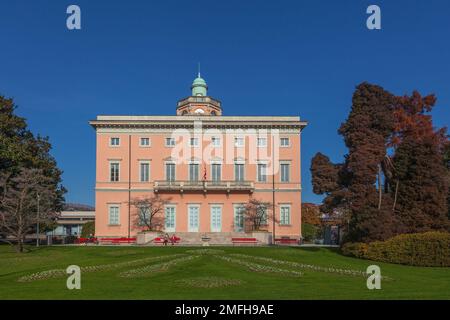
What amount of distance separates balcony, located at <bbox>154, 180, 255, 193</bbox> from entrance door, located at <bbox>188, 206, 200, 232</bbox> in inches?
67.0

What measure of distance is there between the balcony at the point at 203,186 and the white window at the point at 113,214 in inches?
153

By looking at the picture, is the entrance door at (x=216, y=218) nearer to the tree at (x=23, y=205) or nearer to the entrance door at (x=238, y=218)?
the entrance door at (x=238, y=218)

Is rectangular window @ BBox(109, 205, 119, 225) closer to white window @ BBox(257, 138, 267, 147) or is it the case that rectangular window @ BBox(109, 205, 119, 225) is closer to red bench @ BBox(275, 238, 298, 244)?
white window @ BBox(257, 138, 267, 147)

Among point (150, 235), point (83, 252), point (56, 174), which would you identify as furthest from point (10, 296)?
point (56, 174)

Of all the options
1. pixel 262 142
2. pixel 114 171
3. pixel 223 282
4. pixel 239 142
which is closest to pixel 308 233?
pixel 262 142

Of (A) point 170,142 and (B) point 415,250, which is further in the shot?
(A) point 170,142

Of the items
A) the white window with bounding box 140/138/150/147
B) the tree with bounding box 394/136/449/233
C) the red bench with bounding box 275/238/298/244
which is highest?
the white window with bounding box 140/138/150/147

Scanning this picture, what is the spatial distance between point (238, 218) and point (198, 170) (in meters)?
5.43

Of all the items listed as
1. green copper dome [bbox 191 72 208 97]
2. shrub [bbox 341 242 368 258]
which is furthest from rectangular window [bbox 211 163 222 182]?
shrub [bbox 341 242 368 258]

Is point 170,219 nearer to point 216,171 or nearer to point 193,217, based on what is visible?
point 193,217

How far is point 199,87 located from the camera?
53500 millimetres

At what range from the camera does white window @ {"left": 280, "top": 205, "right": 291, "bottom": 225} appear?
4288 centimetres
